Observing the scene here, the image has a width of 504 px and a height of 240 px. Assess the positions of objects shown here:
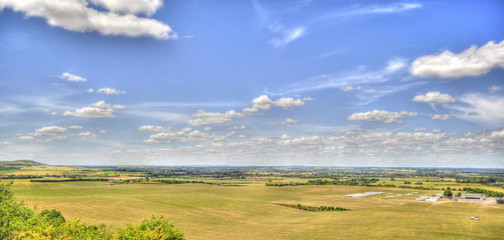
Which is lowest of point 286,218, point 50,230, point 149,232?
point 286,218

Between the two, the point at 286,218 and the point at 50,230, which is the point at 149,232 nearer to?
the point at 50,230

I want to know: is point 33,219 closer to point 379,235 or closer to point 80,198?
point 379,235

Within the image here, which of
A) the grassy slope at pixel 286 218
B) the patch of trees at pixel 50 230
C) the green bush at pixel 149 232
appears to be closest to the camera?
the patch of trees at pixel 50 230

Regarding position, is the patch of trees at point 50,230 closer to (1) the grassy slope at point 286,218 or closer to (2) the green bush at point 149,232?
(2) the green bush at point 149,232

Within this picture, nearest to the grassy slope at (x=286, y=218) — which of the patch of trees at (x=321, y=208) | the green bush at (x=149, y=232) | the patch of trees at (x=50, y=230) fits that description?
the patch of trees at (x=321, y=208)

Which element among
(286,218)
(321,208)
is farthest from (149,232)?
(321,208)

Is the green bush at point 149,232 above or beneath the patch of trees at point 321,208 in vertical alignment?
above

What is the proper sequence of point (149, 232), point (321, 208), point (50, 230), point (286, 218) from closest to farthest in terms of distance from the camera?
point (50, 230) → point (149, 232) → point (286, 218) → point (321, 208)

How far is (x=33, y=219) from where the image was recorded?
51.1 meters

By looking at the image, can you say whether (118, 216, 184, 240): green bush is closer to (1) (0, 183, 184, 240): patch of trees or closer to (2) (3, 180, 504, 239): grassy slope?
(1) (0, 183, 184, 240): patch of trees

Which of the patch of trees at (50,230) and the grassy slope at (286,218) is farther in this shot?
the grassy slope at (286,218)

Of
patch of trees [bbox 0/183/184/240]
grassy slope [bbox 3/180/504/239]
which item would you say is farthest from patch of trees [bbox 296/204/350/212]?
patch of trees [bbox 0/183/184/240]

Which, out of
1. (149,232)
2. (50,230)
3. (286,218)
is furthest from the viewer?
(286,218)

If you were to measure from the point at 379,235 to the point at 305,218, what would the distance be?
32027 millimetres
